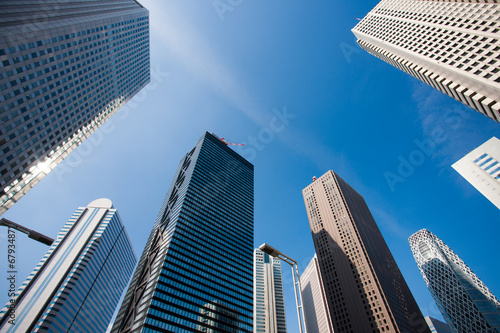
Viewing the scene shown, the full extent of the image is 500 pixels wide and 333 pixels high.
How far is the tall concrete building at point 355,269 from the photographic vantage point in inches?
4034

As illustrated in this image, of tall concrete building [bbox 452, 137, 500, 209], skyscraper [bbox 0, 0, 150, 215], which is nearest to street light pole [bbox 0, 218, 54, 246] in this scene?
skyscraper [bbox 0, 0, 150, 215]

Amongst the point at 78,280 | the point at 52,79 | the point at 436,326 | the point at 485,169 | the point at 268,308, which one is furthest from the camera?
the point at 268,308

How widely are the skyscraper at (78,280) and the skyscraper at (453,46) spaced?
573 feet

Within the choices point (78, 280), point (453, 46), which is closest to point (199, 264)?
point (78, 280)

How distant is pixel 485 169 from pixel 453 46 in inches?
1460

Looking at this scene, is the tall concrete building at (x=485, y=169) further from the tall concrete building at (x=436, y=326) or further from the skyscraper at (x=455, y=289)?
the tall concrete building at (x=436, y=326)

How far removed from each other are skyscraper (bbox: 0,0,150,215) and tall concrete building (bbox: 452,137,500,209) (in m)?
122

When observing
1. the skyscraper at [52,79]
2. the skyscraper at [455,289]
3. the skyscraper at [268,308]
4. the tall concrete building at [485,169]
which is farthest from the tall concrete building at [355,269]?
the skyscraper at [52,79]

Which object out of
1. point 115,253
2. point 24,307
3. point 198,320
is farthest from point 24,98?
point 115,253

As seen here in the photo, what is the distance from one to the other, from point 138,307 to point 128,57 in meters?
101

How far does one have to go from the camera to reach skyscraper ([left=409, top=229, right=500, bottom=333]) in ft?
433

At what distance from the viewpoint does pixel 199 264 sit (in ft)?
331

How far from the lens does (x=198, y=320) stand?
86312 mm

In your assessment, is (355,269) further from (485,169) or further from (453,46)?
(453,46)
